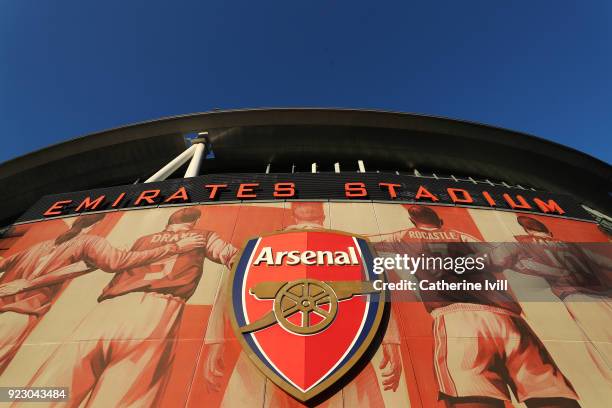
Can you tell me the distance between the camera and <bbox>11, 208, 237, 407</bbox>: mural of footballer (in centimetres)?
713

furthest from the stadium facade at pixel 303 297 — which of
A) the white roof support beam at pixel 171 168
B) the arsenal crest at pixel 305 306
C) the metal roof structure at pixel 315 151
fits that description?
the metal roof structure at pixel 315 151

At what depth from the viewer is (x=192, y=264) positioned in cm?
991

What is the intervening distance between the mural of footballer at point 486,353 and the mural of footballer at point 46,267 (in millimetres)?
8281

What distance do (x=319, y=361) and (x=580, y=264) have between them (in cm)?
1018

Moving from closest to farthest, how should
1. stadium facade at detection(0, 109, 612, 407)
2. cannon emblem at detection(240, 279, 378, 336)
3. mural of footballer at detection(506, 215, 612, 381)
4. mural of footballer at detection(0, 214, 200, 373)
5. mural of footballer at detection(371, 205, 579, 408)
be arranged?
mural of footballer at detection(371, 205, 579, 408) < stadium facade at detection(0, 109, 612, 407) < cannon emblem at detection(240, 279, 378, 336) < mural of footballer at detection(506, 215, 612, 381) < mural of footballer at detection(0, 214, 200, 373)

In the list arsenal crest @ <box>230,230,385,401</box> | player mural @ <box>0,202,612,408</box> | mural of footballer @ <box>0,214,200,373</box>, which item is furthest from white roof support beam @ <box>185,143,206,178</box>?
arsenal crest @ <box>230,230,385,401</box>

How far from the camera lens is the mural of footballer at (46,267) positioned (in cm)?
903

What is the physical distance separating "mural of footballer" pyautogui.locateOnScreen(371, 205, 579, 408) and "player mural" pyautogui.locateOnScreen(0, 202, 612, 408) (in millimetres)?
32

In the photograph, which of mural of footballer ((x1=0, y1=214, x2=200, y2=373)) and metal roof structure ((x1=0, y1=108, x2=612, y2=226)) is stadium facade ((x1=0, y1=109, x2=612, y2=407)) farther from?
metal roof structure ((x1=0, y1=108, x2=612, y2=226))

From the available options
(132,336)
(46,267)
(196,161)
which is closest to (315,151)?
(196,161)

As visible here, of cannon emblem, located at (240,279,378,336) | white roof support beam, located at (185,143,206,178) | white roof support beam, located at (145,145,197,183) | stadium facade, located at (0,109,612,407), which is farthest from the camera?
white roof support beam, located at (185,143,206,178)

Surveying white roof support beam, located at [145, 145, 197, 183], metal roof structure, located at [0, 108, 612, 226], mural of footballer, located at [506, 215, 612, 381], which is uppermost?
metal roof structure, located at [0, 108, 612, 226]

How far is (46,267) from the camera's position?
427 inches

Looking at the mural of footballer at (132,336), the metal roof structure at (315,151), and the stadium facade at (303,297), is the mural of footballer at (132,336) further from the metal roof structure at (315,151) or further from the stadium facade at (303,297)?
the metal roof structure at (315,151)
